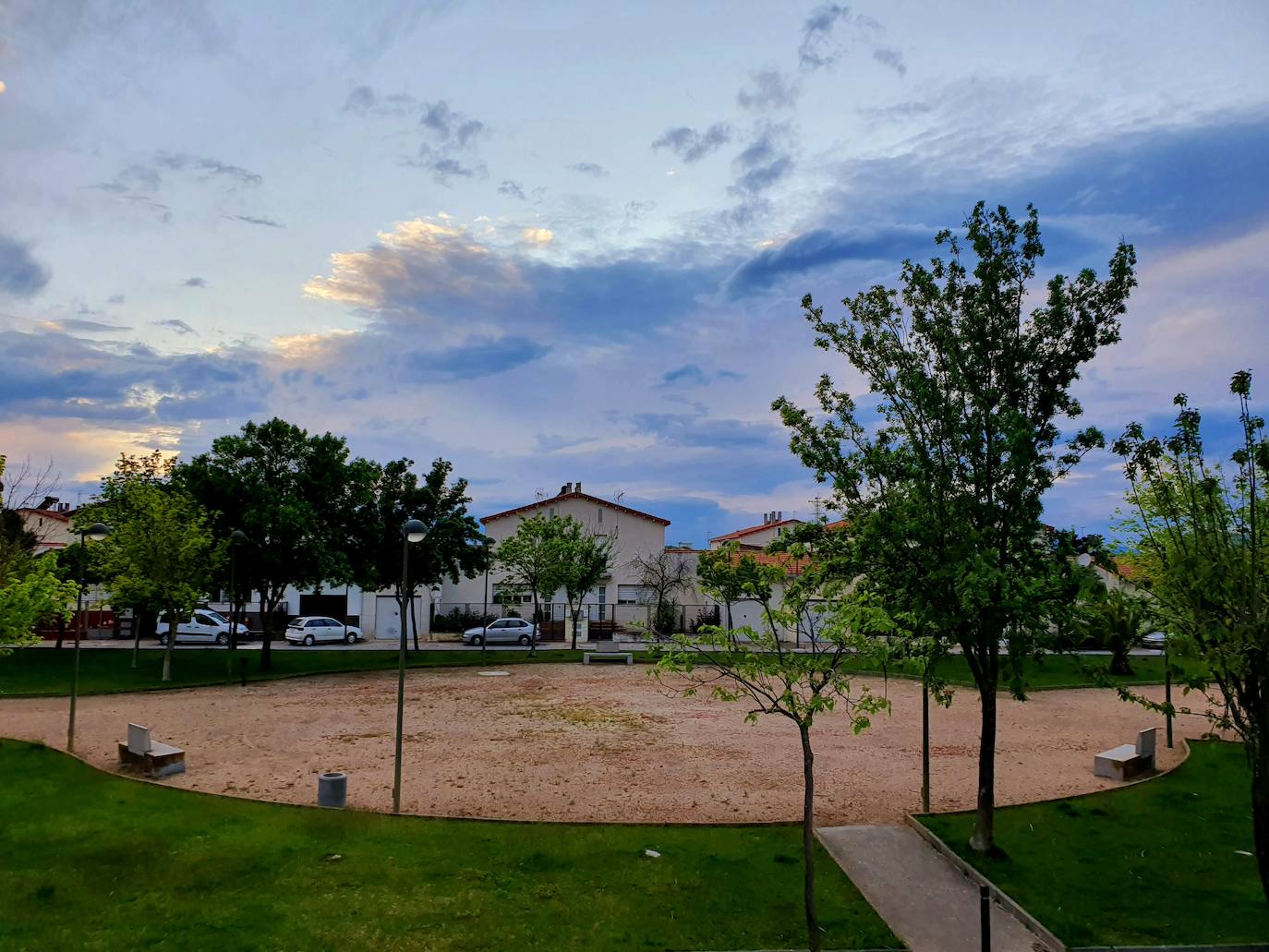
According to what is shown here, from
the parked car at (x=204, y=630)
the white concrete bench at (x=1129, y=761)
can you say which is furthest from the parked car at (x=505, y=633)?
the white concrete bench at (x=1129, y=761)

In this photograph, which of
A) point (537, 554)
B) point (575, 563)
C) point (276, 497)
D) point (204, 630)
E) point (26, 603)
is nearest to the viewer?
point (26, 603)

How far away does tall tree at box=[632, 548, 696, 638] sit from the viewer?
2051 inches

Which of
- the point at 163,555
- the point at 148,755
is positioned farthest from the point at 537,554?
the point at 148,755

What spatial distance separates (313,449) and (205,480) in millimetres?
4064

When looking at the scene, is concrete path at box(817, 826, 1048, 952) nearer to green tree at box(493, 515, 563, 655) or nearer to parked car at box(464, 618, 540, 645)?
green tree at box(493, 515, 563, 655)

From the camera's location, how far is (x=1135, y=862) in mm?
11859

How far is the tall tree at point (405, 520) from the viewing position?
3409cm

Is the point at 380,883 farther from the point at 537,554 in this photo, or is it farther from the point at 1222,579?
the point at 537,554

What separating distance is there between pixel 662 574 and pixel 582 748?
34217 millimetres

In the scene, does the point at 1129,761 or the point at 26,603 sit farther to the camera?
the point at 1129,761

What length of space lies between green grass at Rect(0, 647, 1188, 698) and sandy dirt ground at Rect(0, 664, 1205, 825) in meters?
1.81

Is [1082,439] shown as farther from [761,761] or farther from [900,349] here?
[761,761]

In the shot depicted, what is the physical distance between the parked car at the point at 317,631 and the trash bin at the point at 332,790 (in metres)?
→ 33.9

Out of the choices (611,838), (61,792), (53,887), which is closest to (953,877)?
(611,838)
